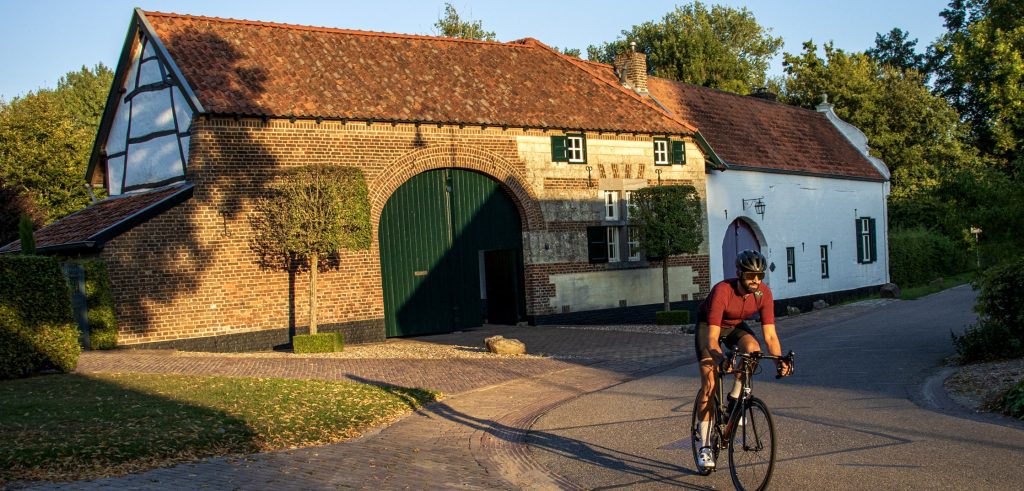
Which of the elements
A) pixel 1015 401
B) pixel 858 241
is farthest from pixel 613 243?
pixel 1015 401

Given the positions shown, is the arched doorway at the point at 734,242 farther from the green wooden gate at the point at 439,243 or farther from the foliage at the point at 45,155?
the foliage at the point at 45,155

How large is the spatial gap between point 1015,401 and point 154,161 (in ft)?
58.3

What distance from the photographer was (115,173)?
75.9ft

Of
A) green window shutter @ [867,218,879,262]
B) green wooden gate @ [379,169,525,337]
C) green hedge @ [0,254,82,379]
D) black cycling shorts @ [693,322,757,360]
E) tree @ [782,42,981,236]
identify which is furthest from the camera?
tree @ [782,42,981,236]

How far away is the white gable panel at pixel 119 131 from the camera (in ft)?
73.7

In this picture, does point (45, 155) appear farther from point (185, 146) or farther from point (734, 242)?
point (734, 242)

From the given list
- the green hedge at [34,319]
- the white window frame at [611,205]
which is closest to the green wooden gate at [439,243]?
the white window frame at [611,205]

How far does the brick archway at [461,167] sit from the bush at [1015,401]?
47.3 ft

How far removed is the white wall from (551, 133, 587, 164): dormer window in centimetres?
534

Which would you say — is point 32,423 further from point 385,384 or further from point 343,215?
point 343,215

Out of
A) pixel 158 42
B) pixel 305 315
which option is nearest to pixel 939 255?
pixel 305 315

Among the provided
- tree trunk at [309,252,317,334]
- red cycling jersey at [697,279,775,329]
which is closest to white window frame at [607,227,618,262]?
tree trunk at [309,252,317,334]

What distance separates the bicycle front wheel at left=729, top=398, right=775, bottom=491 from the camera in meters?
6.60

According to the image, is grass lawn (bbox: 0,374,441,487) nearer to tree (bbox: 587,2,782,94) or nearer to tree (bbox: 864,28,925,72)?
tree (bbox: 587,2,782,94)
